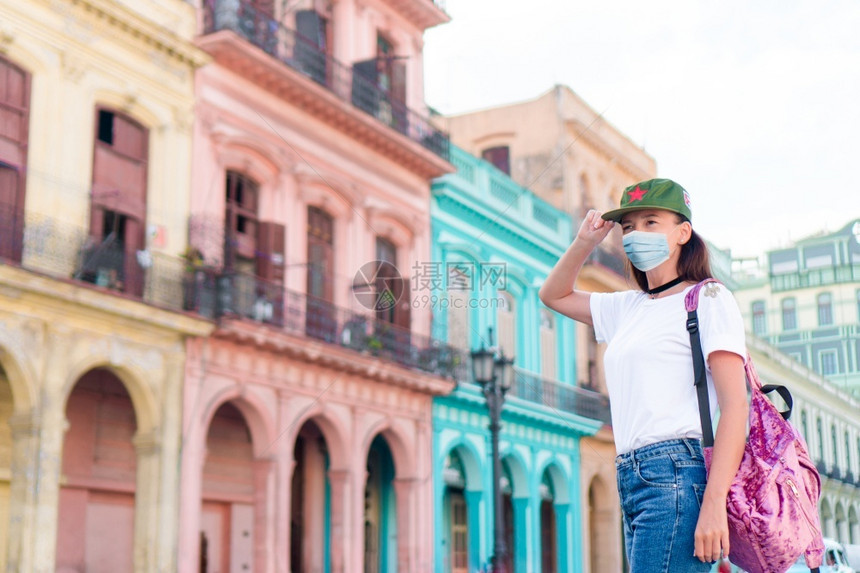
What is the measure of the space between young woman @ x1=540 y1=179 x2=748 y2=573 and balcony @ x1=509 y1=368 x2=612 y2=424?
811 inches

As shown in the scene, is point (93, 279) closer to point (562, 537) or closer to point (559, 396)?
point (559, 396)

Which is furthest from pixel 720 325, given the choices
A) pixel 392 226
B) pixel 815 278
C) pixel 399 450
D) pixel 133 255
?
pixel 815 278

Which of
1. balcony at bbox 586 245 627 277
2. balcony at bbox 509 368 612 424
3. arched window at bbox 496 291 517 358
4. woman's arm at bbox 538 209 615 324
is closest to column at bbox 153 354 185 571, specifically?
balcony at bbox 509 368 612 424

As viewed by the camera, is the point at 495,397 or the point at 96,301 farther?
the point at 495,397

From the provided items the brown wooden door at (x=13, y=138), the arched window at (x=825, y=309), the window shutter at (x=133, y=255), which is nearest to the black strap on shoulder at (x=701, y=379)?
the brown wooden door at (x=13, y=138)

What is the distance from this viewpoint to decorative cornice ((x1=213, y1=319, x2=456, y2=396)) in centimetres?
1659

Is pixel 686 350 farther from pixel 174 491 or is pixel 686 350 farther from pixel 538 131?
pixel 538 131

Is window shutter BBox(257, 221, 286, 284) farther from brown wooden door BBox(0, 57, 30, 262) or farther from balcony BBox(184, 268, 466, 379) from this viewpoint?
brown wooden door BBox(0, 57, 30, 262)

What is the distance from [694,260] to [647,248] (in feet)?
0.48

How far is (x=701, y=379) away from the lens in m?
3.04

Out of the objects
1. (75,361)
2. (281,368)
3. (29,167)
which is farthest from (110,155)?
(281,368)

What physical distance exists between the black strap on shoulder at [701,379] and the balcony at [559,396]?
68.2 ft

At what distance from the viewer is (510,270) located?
25.1 meters

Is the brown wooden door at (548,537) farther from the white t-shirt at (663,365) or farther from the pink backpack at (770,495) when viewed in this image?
the pink backpack at (770,495)
